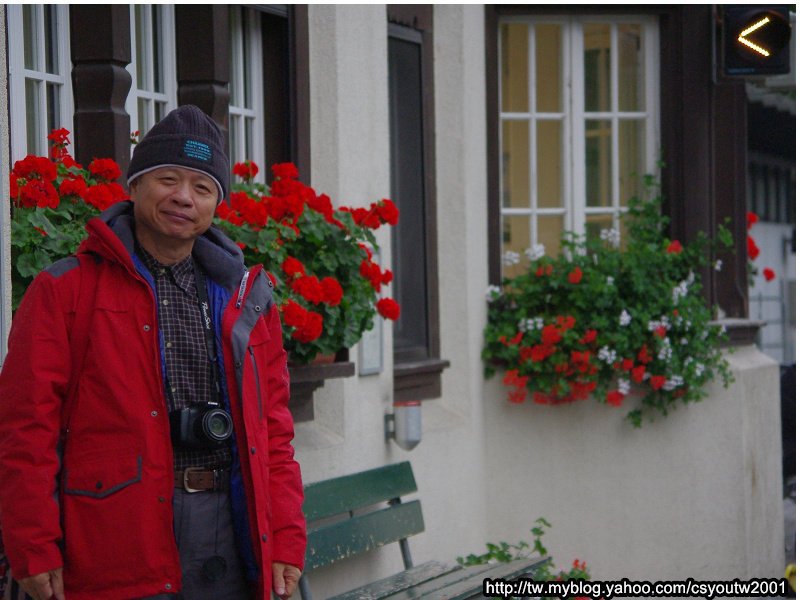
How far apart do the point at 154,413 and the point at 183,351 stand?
0.61 feet

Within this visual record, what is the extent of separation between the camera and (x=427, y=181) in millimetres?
7211

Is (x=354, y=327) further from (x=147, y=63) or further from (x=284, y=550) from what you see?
(x=284, y=550)

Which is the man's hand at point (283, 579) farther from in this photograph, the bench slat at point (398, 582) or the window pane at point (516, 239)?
the window pane at point (516, 239)

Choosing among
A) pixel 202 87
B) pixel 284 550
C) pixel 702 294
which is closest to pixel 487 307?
pixel 702 294

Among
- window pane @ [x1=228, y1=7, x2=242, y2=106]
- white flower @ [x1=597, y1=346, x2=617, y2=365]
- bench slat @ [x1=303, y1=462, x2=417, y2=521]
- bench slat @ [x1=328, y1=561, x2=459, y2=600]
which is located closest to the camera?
bench slat @ [x1=328, y1=561, x2=459, y2=600]

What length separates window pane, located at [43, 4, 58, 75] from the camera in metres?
4.97

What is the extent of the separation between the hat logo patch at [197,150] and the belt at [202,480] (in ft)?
2.44

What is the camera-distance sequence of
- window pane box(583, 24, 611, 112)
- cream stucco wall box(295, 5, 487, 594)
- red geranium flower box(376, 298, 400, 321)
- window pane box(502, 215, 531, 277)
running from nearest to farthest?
red geranium flower box(376, 298, 400, 321), cream stucco wall box(295, 5, 487, 594), window pane box(502, 215, 531, 277), window pane box(583, 24, 611, 112)

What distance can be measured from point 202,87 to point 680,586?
13.2 ft

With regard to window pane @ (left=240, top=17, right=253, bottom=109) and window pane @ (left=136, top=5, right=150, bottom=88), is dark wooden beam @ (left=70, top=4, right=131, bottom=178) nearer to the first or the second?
window pane @ (left=136, top=5, right=150, bottom=88)

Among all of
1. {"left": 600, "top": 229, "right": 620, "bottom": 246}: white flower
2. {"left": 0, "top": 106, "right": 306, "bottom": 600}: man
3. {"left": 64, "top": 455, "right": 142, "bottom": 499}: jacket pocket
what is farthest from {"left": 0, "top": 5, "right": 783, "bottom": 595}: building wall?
{"left": 64, "top": 455, "right": 142, "bottom": 499}: jacket pocket

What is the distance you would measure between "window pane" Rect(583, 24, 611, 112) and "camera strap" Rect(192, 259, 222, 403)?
499 centimetres

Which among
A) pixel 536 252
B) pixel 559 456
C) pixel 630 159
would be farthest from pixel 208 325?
pixel 630 159

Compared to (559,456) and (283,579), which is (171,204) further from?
(559,456)
